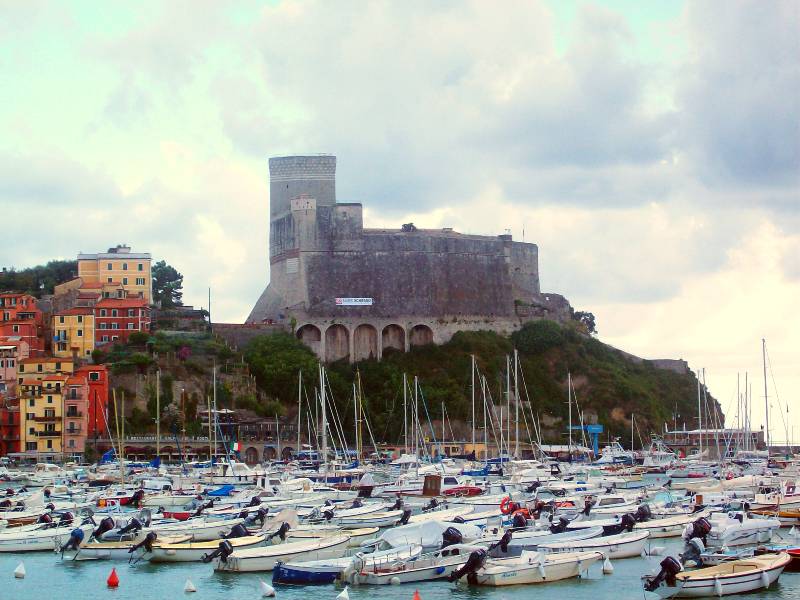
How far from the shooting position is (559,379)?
412 feet

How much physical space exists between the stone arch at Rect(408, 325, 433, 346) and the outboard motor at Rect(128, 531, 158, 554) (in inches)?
2886

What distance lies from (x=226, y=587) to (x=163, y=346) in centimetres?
6712

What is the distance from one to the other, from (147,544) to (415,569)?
10.3 meters

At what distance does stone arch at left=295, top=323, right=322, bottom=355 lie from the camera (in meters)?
121

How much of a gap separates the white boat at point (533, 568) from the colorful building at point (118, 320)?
71.3m

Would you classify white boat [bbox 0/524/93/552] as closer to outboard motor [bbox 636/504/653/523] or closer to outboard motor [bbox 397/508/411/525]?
outboard motor [bbox 397/508/411/525]

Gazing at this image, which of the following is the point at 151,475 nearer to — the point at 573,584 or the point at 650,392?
the point at 573,584

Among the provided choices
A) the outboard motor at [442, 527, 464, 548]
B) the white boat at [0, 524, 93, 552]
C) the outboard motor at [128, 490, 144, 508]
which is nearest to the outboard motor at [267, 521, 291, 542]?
the outboard motor at [442, 527, 464, 548]

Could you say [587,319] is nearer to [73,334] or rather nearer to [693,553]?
[73,334]

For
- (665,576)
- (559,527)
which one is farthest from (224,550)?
(665,576)

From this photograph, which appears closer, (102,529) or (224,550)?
(224,550)

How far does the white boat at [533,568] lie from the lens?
153ft

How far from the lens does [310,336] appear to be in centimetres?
12256

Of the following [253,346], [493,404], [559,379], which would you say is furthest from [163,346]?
[559,379]
